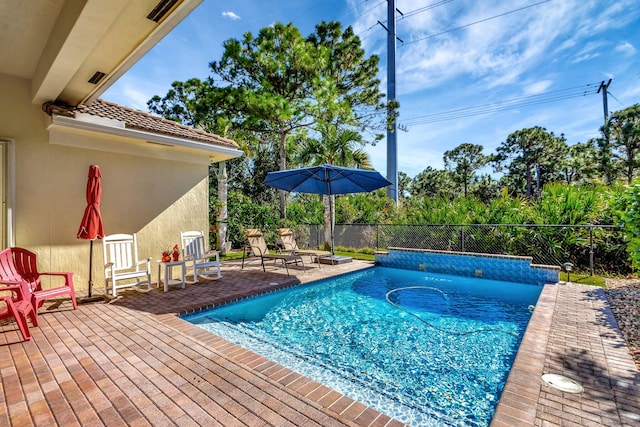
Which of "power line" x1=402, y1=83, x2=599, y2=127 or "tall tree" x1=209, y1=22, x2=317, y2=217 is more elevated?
"power line" x1=402, y1=83, x2=599, y2=127

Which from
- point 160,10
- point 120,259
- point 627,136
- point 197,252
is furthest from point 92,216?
point 627,136

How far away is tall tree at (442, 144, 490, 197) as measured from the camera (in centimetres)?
4147

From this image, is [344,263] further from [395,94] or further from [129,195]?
[395,94]

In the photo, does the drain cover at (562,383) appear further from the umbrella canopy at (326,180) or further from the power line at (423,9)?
the power line at (423,9)

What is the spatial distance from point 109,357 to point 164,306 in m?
2.03

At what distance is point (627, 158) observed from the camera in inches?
1014

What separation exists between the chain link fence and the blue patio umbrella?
9.65ft

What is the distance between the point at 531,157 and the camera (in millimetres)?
37156

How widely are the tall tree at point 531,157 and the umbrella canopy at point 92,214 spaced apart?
41837 millimetres

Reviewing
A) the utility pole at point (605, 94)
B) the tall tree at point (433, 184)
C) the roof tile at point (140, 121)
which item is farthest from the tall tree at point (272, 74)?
the utility pole at point (605, 94)

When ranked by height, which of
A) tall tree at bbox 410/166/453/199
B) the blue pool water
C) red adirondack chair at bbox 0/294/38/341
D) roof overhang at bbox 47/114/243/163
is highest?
tall tree at bbox 410/166/453/199

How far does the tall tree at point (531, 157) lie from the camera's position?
36094 millimetres

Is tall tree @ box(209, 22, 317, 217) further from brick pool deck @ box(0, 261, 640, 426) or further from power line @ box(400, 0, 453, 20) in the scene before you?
power line @ box(400, 0, 453, 20)

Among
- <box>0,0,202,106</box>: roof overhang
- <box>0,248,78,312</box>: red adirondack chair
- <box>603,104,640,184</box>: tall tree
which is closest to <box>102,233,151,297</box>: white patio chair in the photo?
<box>0,248,78,312</box>: red adirondack chair
